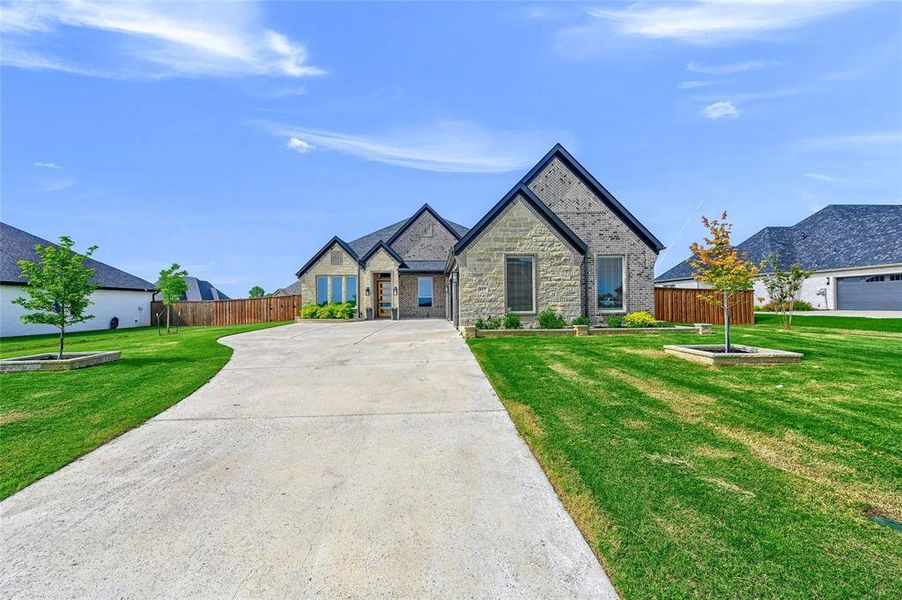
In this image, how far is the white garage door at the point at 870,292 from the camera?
2555 centimetres

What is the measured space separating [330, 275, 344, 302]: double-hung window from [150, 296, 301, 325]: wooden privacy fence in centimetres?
408

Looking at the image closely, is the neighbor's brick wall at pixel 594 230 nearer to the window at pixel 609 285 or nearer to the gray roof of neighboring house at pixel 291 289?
the window at pixel 609 285

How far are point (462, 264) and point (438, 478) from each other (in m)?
11.6

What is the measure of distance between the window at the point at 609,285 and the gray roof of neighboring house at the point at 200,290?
41.5 metres

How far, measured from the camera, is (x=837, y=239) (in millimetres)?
30578

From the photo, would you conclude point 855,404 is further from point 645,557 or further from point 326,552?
point 326,552

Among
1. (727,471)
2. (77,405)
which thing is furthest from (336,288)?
(727,471)

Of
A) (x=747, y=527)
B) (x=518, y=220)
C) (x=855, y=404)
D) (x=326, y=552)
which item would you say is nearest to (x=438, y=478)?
(x=326, y=552)

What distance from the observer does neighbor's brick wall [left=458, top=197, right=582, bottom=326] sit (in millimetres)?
14906

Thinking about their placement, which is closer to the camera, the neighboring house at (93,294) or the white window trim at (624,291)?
the white window trim at (624,291)

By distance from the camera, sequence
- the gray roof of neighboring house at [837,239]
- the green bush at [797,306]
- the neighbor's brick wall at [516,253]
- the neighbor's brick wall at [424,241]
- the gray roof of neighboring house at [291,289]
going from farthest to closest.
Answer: the gray roof of neighboring house at [291,289] < the green bush at [797,306] < the gray roof of neighboring house at [837,239] < the neighbor's brick wall at [424,241] < the neighbor's brick wall at [516,253]

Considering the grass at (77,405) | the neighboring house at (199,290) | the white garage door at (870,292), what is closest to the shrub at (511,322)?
the grass at (77,405)

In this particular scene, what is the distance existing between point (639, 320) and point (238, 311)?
25.4 metres

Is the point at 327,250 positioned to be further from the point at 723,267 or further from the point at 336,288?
the point at 723,267
